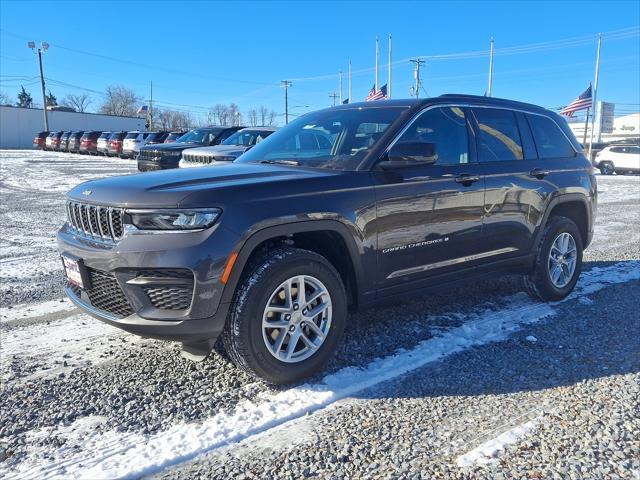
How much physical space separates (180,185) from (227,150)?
8.69 m

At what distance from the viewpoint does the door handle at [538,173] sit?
482 centimetres

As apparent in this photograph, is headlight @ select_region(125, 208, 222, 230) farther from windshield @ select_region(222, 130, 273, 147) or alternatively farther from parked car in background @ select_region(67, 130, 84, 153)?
parked car in background @ select_region(67, 130, 84, 153)

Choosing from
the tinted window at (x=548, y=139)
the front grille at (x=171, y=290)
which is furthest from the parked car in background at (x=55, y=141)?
the front grille at (x=171, y=290)

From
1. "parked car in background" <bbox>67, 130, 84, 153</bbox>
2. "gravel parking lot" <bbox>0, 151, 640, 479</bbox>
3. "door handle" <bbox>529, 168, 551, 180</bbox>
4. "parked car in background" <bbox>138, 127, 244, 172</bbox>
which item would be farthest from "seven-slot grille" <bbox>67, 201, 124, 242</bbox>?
"parked car in background" <bbox>67, 130, 84, 153</bbox>

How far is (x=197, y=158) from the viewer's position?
39.2 ft

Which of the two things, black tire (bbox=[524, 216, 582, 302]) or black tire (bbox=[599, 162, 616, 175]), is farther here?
black tire (bbox=[599, 162, 616, 175])

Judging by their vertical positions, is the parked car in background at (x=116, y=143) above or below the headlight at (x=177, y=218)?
above

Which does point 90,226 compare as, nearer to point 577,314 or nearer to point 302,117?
point 302,117

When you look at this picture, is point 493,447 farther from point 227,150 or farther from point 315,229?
point 227,150

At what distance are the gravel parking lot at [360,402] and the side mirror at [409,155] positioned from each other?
135cm

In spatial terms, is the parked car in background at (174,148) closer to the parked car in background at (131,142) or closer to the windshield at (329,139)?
the windshield at (329,139)

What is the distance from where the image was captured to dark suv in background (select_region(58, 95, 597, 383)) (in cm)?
297

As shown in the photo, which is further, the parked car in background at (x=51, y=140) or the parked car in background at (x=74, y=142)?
the parked car in background at (x=51, y=140)

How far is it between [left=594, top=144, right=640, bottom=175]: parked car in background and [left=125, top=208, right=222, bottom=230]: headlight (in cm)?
2980
